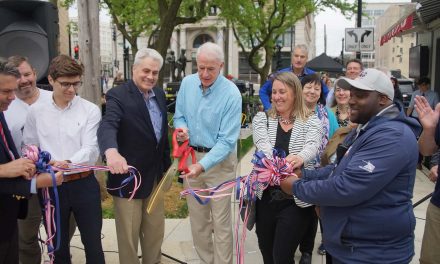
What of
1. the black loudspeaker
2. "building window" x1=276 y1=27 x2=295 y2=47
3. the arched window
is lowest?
the black loudspeaker

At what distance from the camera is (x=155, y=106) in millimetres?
3852

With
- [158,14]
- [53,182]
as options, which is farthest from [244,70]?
[53,182]

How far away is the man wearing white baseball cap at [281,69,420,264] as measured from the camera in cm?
227

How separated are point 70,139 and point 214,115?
1.13 metres

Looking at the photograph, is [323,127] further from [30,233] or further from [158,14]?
[158,14]

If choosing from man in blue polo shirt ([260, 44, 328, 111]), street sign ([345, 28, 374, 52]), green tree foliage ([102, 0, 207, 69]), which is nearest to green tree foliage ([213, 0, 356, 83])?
green tree foliage ([102, 0, 207, 69])

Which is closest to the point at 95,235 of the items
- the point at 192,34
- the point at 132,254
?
the point at 132,254

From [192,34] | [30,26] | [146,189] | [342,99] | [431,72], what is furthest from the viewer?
[192,34]

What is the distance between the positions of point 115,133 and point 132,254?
3.67 feet

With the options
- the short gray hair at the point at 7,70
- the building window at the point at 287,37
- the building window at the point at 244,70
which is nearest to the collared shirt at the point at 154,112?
the short gray hair at the point at 7,70

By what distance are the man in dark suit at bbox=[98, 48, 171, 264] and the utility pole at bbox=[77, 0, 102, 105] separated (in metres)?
2.31

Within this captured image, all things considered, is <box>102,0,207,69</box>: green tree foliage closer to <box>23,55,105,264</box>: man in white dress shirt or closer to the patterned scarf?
the patterned scarf

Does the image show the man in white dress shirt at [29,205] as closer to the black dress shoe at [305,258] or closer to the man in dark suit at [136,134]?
the man in dark suit at [136,134]

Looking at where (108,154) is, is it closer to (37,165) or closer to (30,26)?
(37,165)
